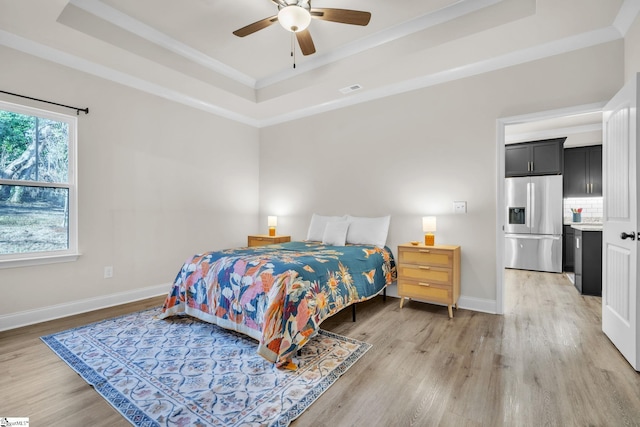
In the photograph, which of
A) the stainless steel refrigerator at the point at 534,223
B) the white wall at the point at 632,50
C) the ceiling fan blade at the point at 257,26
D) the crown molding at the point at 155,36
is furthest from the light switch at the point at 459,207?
the crown molding at the point at 155,36

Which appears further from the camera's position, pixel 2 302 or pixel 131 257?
pixel 131 257

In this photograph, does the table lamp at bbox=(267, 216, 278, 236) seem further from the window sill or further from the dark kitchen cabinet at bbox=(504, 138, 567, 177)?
the dark kitchen cabinet at bbox=(504, 138, 567, 177)

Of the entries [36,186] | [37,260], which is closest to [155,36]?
[36,186]

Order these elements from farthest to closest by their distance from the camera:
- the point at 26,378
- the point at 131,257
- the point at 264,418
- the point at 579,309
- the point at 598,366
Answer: the point at 131,257 < the point at 579,309 < the point at 598,366 < the point at 26,378 < the point at 264,418

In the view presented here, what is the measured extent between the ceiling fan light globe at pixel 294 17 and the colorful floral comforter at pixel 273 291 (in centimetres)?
193

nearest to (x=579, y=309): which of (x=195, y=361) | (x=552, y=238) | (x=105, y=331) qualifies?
(x=552, y=238)

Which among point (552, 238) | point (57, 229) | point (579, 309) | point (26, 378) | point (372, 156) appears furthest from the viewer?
point (552, 238)

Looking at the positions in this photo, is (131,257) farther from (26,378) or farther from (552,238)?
(552,238)

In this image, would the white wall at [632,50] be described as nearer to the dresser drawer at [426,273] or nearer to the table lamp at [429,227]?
the table lamp at [429,227]

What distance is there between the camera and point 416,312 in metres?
3.44

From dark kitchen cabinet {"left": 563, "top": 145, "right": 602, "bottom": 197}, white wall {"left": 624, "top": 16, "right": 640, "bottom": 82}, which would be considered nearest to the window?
white wall {"left": 624, "top": 16, "right": 640, "bottom": 82}

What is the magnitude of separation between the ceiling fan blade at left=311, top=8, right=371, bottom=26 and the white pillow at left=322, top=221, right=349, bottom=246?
237cm

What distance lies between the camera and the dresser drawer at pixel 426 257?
10.7ft

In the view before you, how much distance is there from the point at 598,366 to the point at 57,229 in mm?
5032
